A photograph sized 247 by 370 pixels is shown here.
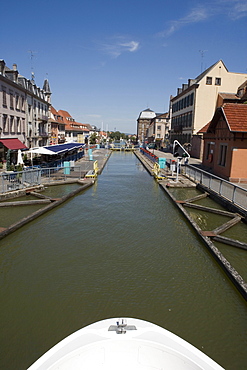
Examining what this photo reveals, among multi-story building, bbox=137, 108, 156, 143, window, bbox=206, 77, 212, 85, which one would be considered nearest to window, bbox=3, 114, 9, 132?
window, bbox=206, 77, 212, 85

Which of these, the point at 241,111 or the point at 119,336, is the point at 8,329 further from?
the point at 241,111

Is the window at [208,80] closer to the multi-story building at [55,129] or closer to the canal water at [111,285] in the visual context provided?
the multi-story building at [55,129]

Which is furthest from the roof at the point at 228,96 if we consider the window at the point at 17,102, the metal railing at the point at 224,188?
the window at the point at 17,102

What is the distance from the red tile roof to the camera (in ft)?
55.3

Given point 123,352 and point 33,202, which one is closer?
point 123,352

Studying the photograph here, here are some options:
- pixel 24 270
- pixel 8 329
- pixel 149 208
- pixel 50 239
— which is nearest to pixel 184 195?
pixel 149 208

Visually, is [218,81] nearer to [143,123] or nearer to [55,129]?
[55,129]

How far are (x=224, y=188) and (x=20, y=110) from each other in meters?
22.8

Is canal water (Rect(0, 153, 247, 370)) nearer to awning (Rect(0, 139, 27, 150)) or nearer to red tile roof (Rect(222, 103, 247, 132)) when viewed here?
red tile roof (Rect(222, 103, 247, 132))

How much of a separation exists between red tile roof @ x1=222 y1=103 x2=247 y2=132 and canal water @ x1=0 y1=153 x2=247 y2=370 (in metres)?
9.13

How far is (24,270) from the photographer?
7.21 m

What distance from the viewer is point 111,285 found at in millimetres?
6520

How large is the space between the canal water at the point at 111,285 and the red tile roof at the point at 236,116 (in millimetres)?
9132

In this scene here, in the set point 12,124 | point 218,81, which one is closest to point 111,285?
point 12,124
